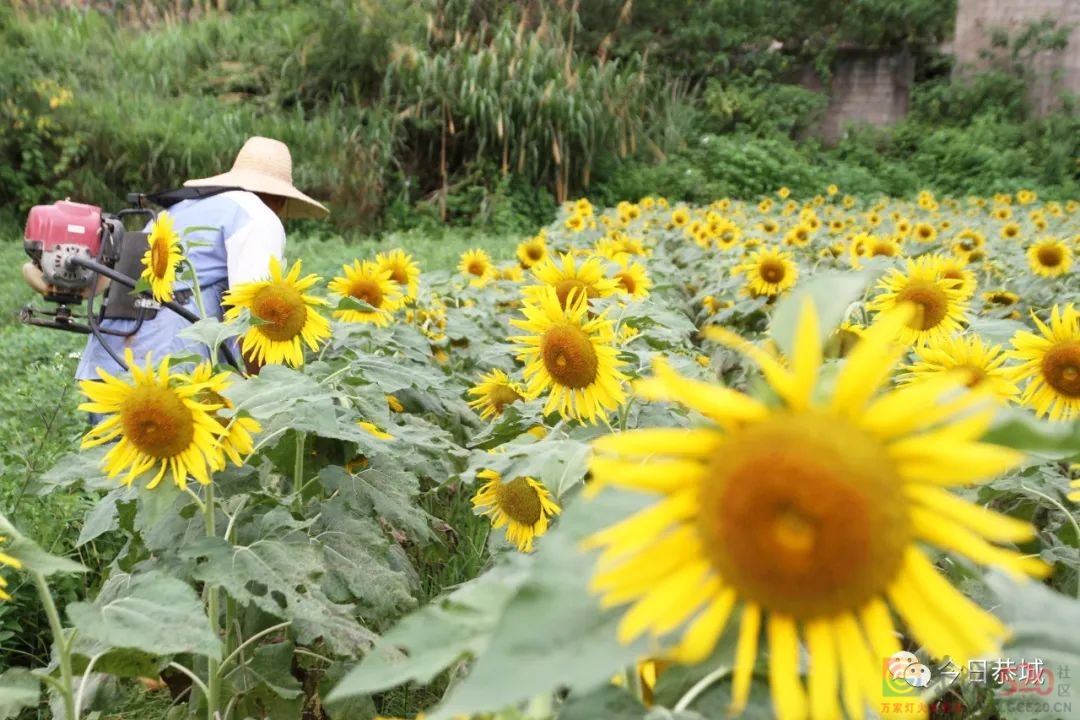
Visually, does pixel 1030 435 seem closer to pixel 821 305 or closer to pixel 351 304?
pixel 821 305

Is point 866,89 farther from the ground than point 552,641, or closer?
closer

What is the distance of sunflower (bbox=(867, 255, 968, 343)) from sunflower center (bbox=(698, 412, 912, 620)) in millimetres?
1443

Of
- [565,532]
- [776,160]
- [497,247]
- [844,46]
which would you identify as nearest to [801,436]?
[565,532]

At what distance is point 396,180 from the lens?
32.6 ft

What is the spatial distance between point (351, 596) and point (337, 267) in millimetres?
4276

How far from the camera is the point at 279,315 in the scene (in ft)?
5.74

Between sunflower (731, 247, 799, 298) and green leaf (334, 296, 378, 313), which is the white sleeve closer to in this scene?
green leaf (334, 296, 378, 313)

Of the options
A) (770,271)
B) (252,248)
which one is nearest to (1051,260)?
(770,271)

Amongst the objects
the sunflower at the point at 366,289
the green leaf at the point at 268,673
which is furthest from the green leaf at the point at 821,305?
→ the sunflower at the point at 366,289

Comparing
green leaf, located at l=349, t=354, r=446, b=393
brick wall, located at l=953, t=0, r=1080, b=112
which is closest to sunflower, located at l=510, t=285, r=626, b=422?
green leaf, located at l=349, t=354, r=446, b=393

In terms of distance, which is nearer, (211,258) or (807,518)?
(807,518)

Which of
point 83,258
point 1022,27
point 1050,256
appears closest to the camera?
point 83,258

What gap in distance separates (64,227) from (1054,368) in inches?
99.7

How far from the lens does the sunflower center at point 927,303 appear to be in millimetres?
1914
